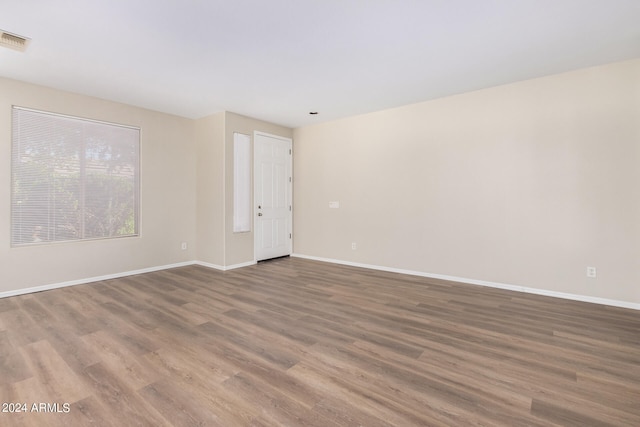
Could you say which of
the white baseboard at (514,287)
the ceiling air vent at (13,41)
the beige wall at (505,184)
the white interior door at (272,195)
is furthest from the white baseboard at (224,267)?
the ceiling air vent at (13,41)

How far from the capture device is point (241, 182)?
17.8 ft

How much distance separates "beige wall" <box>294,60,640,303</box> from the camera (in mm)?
3361

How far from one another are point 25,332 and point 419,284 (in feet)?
14.1

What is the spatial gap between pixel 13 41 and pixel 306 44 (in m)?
2.71

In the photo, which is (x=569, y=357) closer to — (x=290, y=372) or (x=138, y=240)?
(x=290, y=372)

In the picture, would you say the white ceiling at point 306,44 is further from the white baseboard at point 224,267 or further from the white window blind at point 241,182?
the white baseboard at point 224,267

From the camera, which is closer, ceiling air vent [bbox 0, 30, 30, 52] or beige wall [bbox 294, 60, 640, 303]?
ceiling air vent [bbox 0, 30, 30, 52]

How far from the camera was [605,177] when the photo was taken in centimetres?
340

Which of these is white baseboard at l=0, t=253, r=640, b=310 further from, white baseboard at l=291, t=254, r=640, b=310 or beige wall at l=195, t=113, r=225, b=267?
beige wall at l=195, t=113, r=225, b=267

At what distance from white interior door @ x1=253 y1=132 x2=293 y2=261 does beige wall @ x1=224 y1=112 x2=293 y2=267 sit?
0.18 meters

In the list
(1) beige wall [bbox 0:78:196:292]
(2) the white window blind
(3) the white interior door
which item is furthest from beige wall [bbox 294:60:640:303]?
(1) beige wall [bbox 0:78:196:292]

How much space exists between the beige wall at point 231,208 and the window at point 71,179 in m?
1.40

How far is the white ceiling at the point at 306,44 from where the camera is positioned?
2.38 m

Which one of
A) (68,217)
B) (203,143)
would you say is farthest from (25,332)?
(203,143)
